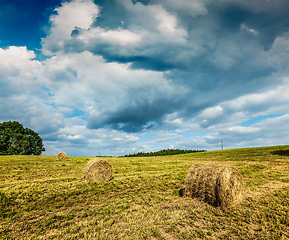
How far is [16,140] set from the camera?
58.0 metres

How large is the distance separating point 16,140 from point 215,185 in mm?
70125

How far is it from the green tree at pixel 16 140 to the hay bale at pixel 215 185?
222ft

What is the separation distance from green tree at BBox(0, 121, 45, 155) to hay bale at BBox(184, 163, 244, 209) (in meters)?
Result: 67.8

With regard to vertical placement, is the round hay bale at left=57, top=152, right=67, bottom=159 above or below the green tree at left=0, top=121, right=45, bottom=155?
below

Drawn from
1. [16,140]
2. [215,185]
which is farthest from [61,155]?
[215,185]

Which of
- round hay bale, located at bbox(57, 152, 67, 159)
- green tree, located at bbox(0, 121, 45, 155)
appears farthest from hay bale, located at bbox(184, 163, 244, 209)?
green tree, located at bbox(0, 121, 45, 155)

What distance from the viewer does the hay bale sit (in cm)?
879

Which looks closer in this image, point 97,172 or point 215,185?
point 215,185

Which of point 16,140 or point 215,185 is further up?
point 16,140

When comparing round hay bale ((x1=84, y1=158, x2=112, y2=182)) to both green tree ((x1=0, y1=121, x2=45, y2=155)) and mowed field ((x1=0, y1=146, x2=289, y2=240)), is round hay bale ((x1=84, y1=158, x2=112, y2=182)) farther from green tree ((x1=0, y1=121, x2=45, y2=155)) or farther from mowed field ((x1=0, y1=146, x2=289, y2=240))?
green tree ((x1=0, y1=121, x2=45, y2=155))

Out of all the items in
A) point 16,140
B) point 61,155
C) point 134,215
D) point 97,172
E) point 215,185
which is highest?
point 16,140

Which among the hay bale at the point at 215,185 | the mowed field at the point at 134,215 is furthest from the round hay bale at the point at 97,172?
the hay bale at the point at 215,185

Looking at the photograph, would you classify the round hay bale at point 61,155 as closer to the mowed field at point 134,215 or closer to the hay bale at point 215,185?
the mowed field at point 134,215

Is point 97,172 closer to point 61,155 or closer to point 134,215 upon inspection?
point 134,215
